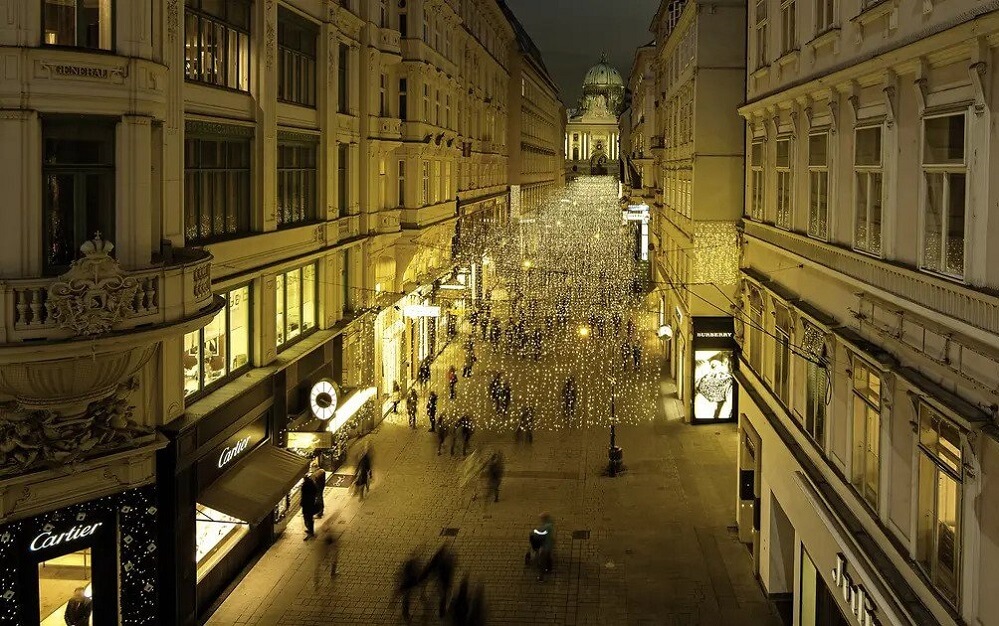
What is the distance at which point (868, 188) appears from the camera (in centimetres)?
1188

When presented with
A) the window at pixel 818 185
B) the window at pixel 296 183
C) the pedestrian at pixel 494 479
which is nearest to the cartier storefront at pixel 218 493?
the window at pixel 296 183

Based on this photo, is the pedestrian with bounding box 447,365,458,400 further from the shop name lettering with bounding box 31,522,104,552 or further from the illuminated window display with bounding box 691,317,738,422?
the shop name lettering with bounding box 31,522,104,552

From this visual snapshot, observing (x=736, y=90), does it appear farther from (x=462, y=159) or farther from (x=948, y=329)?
(x=948, y=329)

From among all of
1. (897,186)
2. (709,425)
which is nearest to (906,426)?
(897,186)

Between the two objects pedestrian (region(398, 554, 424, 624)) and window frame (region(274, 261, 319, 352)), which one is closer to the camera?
pedestrian (region(398, 554, 424, 624))

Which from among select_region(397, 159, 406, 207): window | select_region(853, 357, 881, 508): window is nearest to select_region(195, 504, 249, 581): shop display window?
select_region(853, 357, 881, 508): window

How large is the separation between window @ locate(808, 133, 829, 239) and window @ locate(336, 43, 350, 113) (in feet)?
49.5

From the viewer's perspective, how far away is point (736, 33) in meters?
30.8

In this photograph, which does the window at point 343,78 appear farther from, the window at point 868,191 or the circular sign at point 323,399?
the window at point 868,191

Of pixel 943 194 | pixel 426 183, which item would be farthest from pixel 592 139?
pixel 943 194

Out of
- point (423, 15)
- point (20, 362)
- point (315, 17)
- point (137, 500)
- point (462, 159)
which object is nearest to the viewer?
point (20, 362)

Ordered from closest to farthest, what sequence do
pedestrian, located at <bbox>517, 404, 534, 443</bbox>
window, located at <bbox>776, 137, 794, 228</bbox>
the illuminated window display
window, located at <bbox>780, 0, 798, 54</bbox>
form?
window, located at <bbox>780, 0, 798, 54</bbox>
window, located at <bbox>776, 137, 794, 228</bbox>
pedestrian, located at <bbox>517, 404, 534, 443</bbox>
the illuminated window display

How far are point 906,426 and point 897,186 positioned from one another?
269 cm

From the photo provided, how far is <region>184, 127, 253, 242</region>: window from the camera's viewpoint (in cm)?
1709
